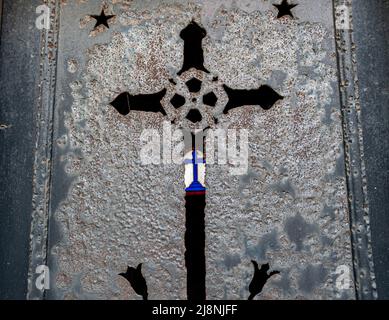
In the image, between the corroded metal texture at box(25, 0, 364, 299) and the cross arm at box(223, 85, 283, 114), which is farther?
the cross arm at box(223, 85, 283, 114)

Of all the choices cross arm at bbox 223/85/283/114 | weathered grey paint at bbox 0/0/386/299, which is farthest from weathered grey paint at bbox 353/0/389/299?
cross arm at bbox 223/85/283/114

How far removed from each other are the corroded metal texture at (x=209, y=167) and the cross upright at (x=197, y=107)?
0.8 inches

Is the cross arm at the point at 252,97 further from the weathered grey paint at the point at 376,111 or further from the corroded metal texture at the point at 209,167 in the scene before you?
the weathered grey paint at the point at 376,111

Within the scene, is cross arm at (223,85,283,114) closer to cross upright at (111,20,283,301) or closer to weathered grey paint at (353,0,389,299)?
cross upright at (111,20,283,301)

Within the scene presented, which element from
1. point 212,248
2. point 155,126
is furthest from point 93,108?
point 212,248

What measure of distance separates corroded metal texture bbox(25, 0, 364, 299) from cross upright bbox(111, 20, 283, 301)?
0.07 ft

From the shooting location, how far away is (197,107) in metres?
1.64

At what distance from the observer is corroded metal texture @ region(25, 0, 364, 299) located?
5.05 ft

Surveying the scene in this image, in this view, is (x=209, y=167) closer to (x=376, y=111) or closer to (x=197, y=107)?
(x=197, y=107)

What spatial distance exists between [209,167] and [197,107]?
199mm

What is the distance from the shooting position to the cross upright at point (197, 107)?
1545mm

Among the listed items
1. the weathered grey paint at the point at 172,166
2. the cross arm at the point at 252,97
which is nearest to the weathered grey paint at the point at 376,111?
the weathered grey paint at the point at 172,166

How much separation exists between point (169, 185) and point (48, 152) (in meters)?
0.41

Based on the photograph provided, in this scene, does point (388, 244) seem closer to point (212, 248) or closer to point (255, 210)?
point (255, 210)
